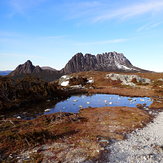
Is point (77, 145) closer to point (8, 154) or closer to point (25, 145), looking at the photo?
point (25, 145)

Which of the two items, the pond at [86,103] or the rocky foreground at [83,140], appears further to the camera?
the pond at [86,103]

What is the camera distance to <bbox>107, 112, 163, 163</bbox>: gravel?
480 inches

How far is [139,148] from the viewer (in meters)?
14.1

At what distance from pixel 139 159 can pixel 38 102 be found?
107 ft

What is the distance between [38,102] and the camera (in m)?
39.9

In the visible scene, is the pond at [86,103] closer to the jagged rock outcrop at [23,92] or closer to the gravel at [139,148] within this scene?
the jagged rock outcrop at [23,92]

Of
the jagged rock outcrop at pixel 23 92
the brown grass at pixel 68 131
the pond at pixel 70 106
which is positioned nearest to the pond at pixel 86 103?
the pond at pixel 70 106

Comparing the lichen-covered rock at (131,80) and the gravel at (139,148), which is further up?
the lichen-covered rock at (131,80)

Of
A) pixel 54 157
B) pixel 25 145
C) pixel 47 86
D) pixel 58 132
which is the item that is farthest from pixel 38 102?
pixel 54 157

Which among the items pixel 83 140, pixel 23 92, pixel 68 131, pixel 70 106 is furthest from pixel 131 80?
pixel 83 140

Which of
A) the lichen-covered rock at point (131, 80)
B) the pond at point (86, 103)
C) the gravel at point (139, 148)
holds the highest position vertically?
the lichen-covered rock at point (131, 80)

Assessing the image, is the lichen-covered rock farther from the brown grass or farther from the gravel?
the gravel

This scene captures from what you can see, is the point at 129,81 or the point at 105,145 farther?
the point at 129,81

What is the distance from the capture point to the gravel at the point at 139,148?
40.0 feet
